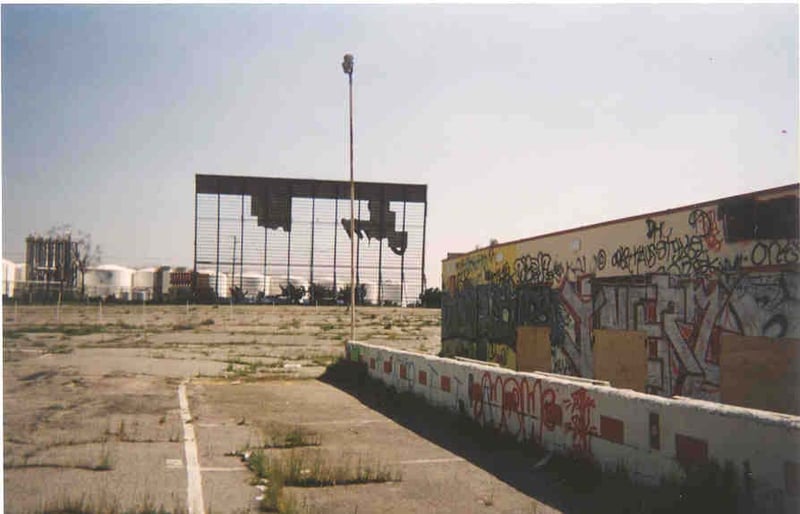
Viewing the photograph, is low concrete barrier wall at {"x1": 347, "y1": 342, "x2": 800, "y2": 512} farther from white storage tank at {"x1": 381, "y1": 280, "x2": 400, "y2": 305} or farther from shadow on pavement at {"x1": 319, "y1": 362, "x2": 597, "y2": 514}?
white storage tank at {"x1": 381, "y1": 280, "x2": 400, "y2": 305}

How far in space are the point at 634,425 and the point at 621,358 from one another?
21.6ft

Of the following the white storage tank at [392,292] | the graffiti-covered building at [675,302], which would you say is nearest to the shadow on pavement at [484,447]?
the graffiti-covered building at [675,302]

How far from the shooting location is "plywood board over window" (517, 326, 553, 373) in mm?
16172

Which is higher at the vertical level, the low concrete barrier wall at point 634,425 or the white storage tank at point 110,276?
the white storage tank at point 110,276

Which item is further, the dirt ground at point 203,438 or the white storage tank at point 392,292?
the white storage tank at point 392,292

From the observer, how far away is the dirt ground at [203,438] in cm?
679

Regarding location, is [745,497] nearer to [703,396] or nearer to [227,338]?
[703,396]

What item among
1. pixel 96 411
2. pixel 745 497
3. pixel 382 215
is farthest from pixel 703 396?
pixel 382 215

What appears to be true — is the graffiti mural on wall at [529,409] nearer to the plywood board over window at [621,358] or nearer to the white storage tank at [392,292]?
the plywood board over window at [621,358]

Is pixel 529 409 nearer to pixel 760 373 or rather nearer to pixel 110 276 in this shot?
pixel 760 373

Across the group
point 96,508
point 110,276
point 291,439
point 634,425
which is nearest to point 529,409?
point 634,425

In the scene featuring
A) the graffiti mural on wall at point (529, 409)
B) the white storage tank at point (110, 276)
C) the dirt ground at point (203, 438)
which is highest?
the white storage tank at point (110, 276)

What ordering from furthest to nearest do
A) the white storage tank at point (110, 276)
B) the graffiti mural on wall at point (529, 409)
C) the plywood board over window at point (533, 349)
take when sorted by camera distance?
1. the white storage tank at point (110, 276)
2. the plywood board over window at point (533, 349)
3. the graffiti mural on wall at point (529, 409)

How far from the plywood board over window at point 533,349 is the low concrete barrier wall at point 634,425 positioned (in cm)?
498
